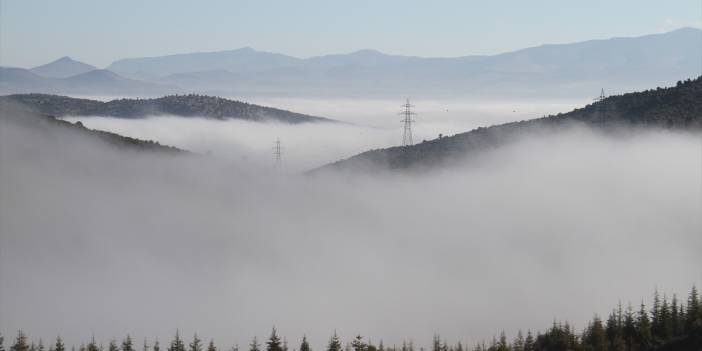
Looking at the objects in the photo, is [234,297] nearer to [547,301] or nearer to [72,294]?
[72,294]

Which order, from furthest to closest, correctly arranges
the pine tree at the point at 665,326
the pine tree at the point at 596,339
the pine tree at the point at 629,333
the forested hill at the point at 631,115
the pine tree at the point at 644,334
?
the forested hill at the point at 631,115 < the pine tree at the point at 629,333 < the pine tree at the point at 596,339 < the pine tree at the point at 665,326 < the pine tree at the point at 644,334

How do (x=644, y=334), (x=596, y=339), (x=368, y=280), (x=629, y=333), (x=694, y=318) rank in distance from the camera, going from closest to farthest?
1. (x=644, y=334)
2. (x=694, y=318)
3. (x=596, y=339)
4. (x=629, y=333)
5. (x=368, y=280)

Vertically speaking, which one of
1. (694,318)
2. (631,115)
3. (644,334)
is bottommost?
(644,334)

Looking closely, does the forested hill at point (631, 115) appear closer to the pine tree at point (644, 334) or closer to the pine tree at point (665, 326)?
the pine tree at point (665, 326)

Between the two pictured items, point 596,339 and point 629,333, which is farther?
point 629,333

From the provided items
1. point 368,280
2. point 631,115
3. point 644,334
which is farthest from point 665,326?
point 631,115

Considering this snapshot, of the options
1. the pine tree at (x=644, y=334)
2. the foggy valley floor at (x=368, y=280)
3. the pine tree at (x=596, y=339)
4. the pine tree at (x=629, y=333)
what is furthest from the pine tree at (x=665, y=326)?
the foggy valley floor at (x=368, y=280)

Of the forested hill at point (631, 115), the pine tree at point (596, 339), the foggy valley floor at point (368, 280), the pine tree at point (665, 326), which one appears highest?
the forested hill at point (631, 115)

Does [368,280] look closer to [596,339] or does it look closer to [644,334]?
[596,339]

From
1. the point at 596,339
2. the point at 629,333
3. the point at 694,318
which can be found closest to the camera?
the point at 694,318

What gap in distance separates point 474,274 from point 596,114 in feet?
157

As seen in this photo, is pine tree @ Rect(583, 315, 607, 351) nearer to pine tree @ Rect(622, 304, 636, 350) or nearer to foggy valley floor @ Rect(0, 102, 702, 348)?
pine tree @ Rect(622, 304, 636, 350)

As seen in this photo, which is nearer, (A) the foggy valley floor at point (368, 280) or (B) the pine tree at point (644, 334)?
(B) the pine tree at point (644, 334)

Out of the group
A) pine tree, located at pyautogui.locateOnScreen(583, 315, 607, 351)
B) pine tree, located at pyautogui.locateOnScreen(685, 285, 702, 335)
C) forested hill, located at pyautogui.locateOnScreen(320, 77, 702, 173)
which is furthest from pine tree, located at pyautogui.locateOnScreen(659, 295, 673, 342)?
forested hill, located at pyautogui.locateOnScreen(320, 77, 702, 173)
